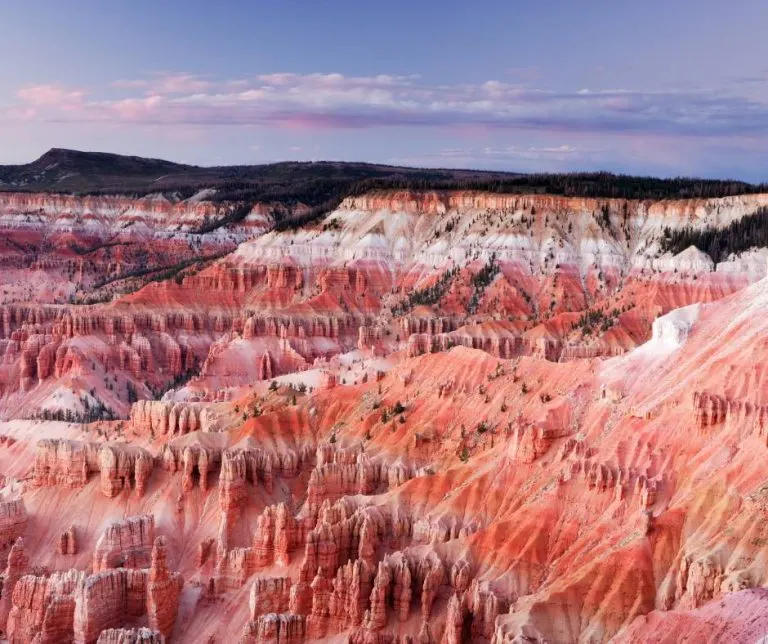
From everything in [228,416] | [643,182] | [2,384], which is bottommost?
[2,384]

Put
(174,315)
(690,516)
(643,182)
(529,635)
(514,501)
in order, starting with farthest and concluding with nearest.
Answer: (643,182), (174,315), (514,501), (690,516), (529,635)

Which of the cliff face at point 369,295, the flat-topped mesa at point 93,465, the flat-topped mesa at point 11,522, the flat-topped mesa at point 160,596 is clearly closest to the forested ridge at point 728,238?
the cliff face at point 369,295

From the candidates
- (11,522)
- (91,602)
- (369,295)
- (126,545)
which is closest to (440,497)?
(91,602)

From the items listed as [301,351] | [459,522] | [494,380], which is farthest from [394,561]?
[301,351]

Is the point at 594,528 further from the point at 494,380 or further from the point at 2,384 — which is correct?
the point at 2,384

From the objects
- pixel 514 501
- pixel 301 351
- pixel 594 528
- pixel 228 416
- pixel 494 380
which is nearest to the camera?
pixel 594 528

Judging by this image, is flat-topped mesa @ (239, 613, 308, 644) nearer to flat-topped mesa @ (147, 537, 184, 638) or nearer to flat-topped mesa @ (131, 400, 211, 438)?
flat-topped mesa @ (147, 537, 184, 638)

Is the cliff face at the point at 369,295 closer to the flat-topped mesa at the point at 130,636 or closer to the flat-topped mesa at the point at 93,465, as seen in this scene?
the flat-topped mesa at the point at 93,465
